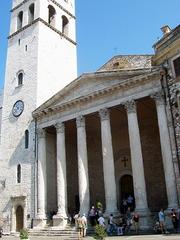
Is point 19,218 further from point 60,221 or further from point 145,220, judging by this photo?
point 145,220

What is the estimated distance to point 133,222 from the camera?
15719 mm

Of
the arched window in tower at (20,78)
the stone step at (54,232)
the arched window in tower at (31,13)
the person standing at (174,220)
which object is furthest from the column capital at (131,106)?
the arched window in tower at (31,13)

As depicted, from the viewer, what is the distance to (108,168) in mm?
18125

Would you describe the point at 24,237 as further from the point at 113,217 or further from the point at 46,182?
the point at 46,182

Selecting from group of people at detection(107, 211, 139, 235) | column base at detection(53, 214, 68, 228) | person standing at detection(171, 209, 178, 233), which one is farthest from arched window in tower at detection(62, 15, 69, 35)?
person standing at detection(171, 209, 178, 233)

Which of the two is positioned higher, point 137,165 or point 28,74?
point 28,74

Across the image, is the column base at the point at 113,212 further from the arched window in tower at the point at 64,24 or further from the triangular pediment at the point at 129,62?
the arched window in tower at the point at 64,24

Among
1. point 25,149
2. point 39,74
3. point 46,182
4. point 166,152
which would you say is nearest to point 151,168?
point 166,152

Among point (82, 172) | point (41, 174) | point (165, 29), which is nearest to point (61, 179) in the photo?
point (82, 172)

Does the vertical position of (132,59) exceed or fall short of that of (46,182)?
it exceeds it

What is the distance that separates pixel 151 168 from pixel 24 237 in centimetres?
1148

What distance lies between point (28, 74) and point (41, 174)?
28.8ft

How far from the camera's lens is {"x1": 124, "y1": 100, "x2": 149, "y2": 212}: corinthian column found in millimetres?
16359

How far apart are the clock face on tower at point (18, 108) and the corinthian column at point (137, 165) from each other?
Answer: 389 inches
